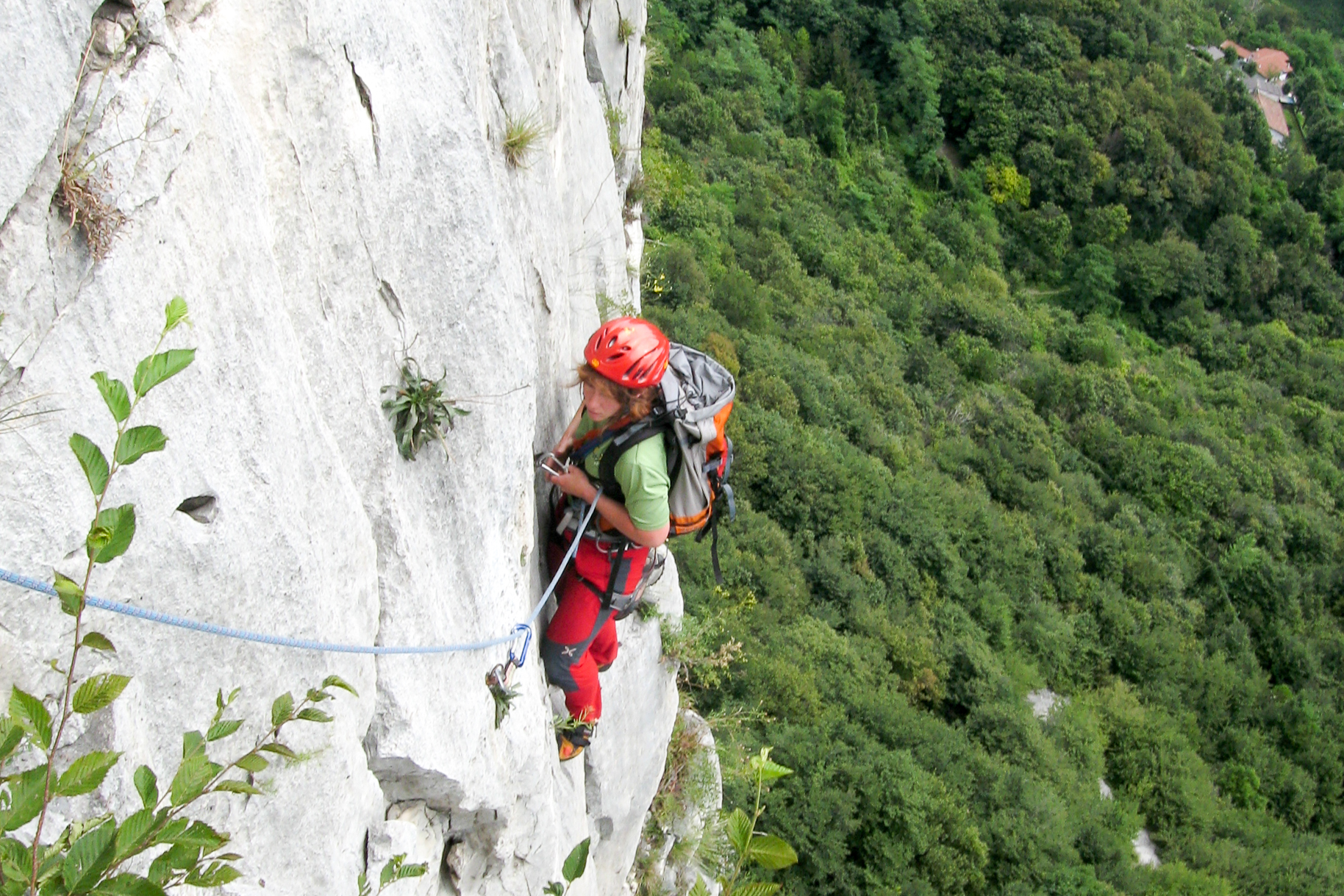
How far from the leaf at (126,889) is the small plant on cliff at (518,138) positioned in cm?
405

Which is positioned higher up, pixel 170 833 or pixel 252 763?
pixel 170 833

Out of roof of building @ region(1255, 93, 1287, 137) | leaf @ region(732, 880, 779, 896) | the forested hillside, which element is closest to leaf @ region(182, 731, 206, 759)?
leaf @ region(732, 880, 779, 896)

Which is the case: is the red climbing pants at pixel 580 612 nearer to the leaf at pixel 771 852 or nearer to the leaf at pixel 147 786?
the leaf at pixel 771 852

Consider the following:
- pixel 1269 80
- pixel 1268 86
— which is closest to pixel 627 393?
pixel 1268 86

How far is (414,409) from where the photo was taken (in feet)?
13.3

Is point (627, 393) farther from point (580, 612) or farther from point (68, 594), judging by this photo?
point (68, 594)

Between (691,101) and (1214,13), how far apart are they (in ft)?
172

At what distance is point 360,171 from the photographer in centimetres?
382

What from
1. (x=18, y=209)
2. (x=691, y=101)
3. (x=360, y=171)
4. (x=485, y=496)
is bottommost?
(x=691, y=101)

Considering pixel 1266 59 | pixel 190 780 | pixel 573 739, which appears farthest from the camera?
pixel 1266 59

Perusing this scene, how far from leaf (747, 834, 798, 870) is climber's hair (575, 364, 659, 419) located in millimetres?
2635

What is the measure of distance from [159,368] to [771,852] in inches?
73.1

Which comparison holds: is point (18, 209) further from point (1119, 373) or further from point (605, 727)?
point (1119, 373)

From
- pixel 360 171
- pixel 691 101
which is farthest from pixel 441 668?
pixel 691 101
